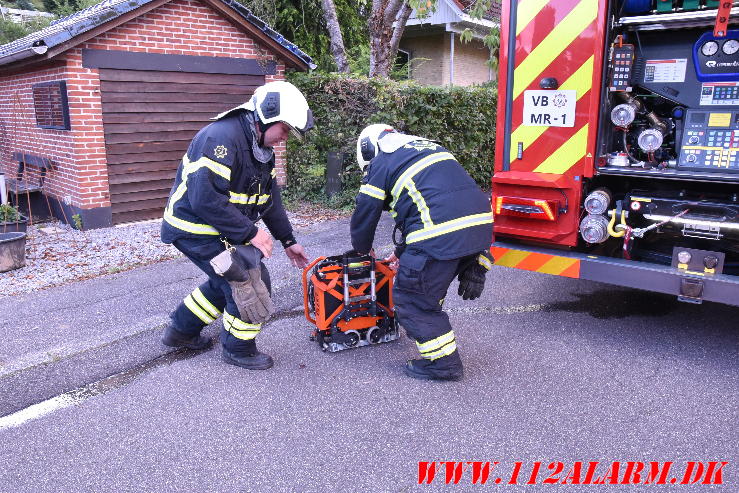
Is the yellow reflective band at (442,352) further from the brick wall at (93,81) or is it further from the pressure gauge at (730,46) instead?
the brick wall at (93,81)

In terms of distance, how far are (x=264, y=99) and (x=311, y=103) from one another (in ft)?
20.1

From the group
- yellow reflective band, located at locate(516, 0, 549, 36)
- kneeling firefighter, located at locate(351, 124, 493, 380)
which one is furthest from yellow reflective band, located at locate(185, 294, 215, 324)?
yellow reflective band, located at locate(516, 0, 549, 36)

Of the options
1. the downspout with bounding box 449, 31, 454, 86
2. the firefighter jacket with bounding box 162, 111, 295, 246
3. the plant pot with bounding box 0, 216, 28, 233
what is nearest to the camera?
the firefighter jacket with bounding box 162, 111, 295, 246

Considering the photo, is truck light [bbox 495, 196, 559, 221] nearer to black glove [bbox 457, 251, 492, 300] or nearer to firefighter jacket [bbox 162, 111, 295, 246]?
black glove [bbox 457, 251, 492, 300]

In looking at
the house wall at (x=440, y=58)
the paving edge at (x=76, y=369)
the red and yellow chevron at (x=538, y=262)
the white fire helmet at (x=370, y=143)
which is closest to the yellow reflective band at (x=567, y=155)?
the red and yellow chevron at (x=538, y=262)

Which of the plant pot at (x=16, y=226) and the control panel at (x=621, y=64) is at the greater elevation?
the control panel at (x=621, y=64)

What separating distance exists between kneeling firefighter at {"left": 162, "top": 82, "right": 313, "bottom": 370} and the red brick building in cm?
440

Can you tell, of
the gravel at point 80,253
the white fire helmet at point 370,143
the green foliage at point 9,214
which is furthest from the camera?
the green foliage at point 9,214

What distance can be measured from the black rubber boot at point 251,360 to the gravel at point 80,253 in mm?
2702

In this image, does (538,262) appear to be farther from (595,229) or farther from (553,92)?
(553,92)

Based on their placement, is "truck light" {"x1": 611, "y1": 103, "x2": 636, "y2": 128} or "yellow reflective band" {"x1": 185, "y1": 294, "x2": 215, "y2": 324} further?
"truck light" {"x1": 611, "y1": 103, "x2": 636, "y2": 128}

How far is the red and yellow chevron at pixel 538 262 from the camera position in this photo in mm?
4117

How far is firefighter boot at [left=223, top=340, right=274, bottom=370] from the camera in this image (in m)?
3.86

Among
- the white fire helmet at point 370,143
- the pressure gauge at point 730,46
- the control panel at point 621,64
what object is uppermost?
the pressure gauge at point 730,46
